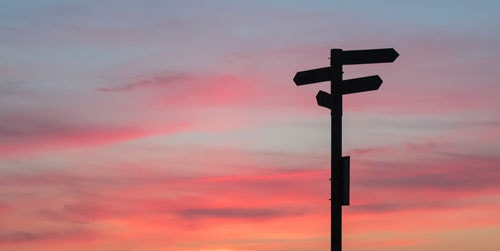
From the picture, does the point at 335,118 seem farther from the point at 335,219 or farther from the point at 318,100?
the point at 335,219

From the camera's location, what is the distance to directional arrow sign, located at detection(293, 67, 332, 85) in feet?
43.6

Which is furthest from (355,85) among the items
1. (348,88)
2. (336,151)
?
(336,151)

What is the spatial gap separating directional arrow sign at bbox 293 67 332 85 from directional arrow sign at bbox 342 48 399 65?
1.21ft

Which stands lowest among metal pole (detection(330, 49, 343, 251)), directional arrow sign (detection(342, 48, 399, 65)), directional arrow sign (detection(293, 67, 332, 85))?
metal pole (detection(330, 49, 343, 251))

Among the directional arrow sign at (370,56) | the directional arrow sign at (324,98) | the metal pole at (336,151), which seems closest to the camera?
the metal pole at (336,151)

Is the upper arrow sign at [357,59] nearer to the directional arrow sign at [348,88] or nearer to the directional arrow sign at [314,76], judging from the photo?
the directional arrow sign at [314,76]

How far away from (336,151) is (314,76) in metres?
1.56

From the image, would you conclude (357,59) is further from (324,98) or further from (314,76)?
(324,98)

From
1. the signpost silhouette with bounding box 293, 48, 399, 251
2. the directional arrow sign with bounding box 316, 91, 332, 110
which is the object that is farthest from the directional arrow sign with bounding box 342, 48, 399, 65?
the directional arrow sign with bounding box 316, 91, 332, 110

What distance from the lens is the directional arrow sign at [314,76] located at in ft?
43.6

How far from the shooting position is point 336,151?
507 inches

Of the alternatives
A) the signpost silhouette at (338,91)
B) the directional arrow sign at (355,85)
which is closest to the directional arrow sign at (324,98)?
the signpost silhouette at (338,91)

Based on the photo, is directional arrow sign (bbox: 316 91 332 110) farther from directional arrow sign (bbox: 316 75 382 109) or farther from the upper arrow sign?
the upper arrow sign

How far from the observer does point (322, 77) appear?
1334cm
